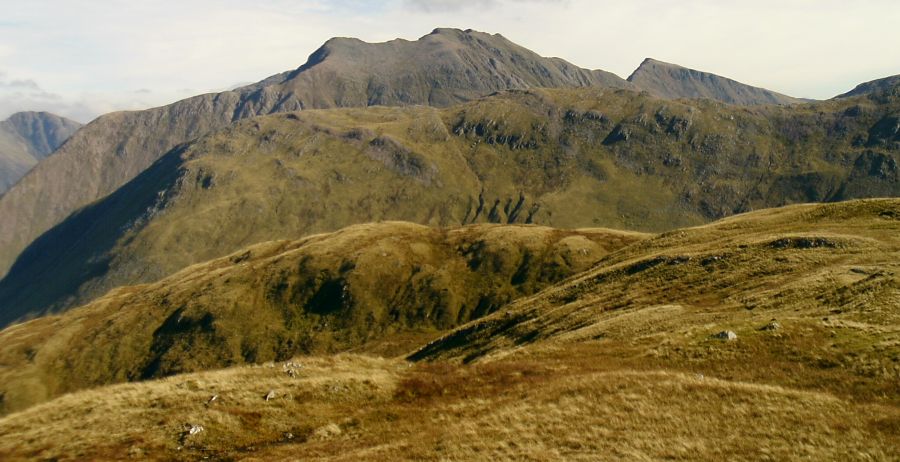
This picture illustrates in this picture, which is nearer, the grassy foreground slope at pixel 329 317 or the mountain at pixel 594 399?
the mountain at pixel 594 399

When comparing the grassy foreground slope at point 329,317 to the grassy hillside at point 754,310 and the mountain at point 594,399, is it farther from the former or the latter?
the mountain at point 594,399

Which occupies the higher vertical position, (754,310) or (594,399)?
(594,399)

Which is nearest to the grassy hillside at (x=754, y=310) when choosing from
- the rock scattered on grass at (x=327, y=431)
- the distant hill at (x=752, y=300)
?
the distant hill at (x=752, y=300)

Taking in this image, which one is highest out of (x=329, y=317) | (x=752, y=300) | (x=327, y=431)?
(x=752, y=300)

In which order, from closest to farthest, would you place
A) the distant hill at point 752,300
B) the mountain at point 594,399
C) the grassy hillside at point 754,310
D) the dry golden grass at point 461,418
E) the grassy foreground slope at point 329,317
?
the dry golden grass at point 461,418
the mountain at point 594,399
the grassy hillside at point 754,310
the distant hill at point 752,300
the grassy foreground slope at point 329,317

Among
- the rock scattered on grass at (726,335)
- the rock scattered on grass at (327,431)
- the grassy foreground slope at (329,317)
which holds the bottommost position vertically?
the grassy foreground slope at (329,317)

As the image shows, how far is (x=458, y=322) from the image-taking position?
180 m

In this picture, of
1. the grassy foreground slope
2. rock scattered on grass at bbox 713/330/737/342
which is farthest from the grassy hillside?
the grassy foreground slope

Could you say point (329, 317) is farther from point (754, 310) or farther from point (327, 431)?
point (327, 431)

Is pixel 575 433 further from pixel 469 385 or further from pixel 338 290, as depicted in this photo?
pixel 338 290

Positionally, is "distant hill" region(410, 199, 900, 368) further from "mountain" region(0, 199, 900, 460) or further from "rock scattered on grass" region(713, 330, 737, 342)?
"rock scattered on grass" region(713, 330, 737, 342)

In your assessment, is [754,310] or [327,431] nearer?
[327,431]

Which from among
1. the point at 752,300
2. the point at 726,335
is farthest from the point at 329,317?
the point at 726,335

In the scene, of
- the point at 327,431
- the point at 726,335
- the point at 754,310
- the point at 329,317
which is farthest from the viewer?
the point at 329,317
